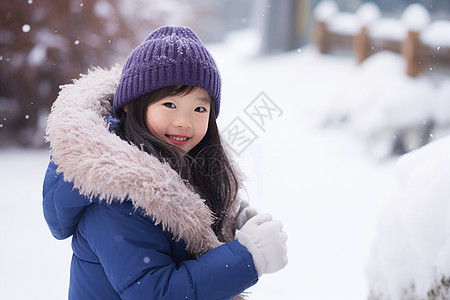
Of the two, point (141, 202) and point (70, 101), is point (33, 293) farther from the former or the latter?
point (141, 202)

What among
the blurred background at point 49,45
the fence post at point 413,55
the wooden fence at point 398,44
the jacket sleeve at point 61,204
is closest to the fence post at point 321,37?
the wooden fence at point 398,44

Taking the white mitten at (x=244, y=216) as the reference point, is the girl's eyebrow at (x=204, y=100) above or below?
above

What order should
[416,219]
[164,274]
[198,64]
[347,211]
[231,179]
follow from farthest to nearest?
[347,211]
[416,219]
[231,179]
[198,64]
[164,274]

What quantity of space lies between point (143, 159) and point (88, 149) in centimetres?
12

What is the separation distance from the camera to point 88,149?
99cm

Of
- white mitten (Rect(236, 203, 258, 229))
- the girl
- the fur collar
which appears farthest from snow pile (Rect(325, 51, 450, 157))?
Answer: the fur collar

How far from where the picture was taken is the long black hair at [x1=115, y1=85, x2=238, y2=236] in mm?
1083

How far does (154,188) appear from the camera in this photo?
958 mm

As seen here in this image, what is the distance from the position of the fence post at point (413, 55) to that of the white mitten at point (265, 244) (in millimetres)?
4610

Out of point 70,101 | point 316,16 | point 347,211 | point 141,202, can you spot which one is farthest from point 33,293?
point 316,16

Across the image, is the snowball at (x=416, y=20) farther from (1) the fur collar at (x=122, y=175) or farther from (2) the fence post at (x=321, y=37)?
(1) the fur collar at (x=122, y=175)

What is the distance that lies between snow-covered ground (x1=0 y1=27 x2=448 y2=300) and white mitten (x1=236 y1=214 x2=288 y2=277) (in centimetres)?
37

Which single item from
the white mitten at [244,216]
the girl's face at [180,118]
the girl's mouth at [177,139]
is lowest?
the white mitten at [244,216]

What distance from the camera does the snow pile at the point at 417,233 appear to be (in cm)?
135
